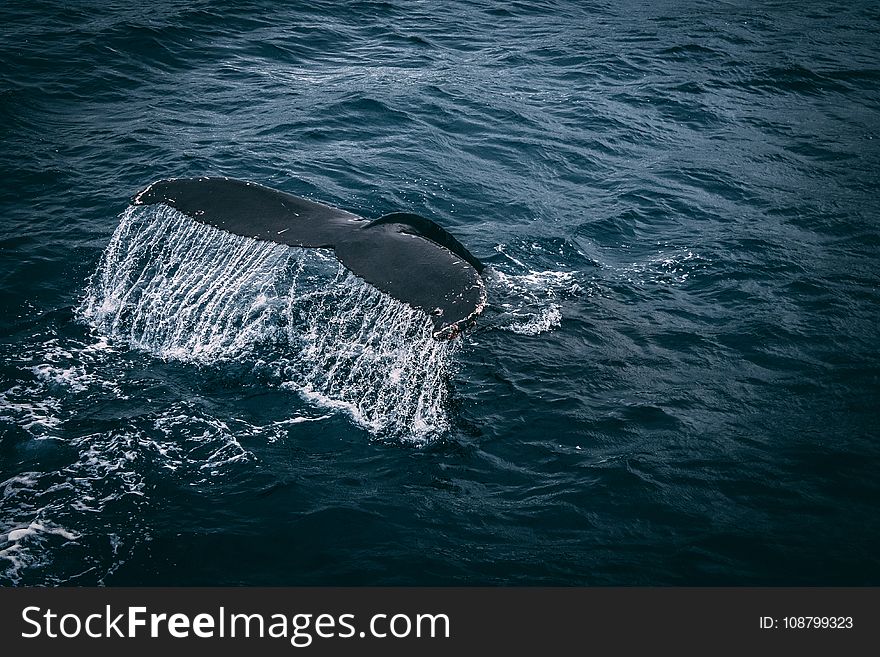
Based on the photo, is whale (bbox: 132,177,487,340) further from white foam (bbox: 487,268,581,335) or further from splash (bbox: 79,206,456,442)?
white foam (bbox: 487,268,581,335)

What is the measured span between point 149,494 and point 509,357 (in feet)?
12.5

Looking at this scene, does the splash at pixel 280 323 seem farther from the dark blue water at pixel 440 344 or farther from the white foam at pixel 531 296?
the white foam at pixel 531 296

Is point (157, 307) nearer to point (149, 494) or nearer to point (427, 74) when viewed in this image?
point (149, 494)

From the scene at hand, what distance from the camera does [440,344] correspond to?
7.51 meters

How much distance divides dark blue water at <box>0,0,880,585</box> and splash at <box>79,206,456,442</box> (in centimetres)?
4

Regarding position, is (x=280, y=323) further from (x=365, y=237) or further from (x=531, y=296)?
(x=531, y=296)

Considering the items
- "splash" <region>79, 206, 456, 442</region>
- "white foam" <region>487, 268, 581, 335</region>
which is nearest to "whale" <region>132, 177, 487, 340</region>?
"splash" <region>79, 206, 456, 442</region>

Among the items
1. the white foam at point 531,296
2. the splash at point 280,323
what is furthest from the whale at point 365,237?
the white foam at point 531,296

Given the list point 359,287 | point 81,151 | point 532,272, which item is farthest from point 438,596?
point 81,151

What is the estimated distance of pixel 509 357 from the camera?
314 inches

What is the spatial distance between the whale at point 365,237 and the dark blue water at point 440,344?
0.60 meters

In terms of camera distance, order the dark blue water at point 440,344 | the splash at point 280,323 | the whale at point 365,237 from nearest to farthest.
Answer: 1. the whale at point 365,237
2. the dark blue water at point 440,344
3. the splash at point 280,323

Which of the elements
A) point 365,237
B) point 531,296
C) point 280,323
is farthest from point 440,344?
point 531,296

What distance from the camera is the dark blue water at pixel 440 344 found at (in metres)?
5.62
